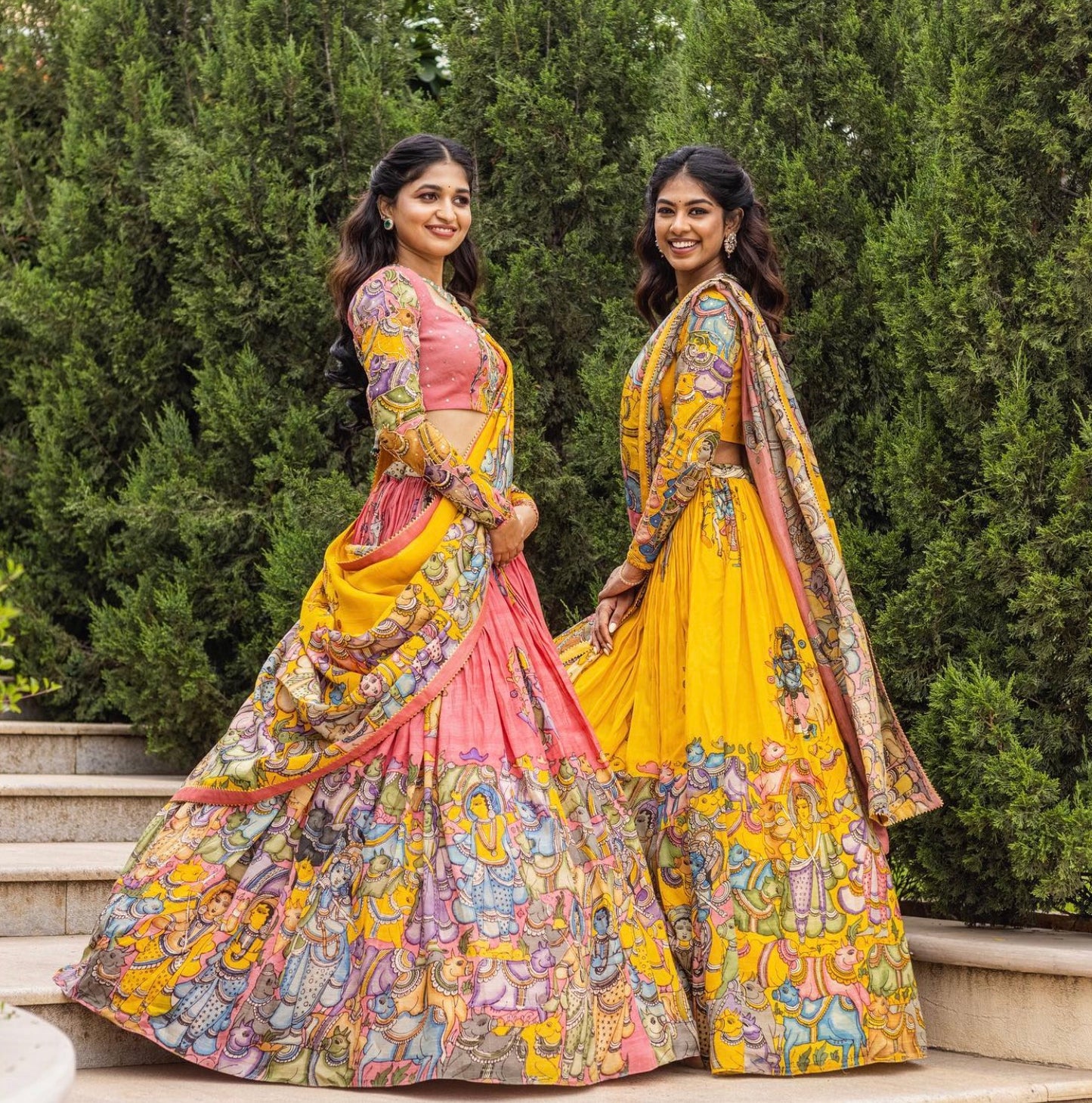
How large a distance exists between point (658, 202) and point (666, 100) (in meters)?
1.41

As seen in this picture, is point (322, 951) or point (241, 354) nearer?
point (322, 951)

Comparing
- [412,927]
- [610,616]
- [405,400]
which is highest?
[405,400]

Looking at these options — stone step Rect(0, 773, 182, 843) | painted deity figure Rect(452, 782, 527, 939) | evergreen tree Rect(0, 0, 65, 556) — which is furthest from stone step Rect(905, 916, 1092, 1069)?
evergreen tree Rect(0, 0, 65, 556)

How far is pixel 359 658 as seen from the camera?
358 cm

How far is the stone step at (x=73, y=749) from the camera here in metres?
5.97

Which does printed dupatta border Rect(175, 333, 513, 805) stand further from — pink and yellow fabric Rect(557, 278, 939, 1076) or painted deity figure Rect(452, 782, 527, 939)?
pink and yellow fabric Rect(557, 278, 939, 1076)

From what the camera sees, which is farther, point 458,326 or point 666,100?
point 666,100

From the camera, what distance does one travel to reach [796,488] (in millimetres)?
3926

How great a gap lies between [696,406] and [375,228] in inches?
37.8

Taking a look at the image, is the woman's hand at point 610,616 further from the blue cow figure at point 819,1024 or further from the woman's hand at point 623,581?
the blue cow figure at point 819,1024

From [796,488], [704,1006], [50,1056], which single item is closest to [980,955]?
[704,1006]

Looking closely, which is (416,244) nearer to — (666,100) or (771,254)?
(771,254)

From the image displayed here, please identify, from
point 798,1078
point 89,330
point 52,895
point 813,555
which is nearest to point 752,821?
point 798,1078

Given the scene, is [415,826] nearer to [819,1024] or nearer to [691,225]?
[819,1024]
